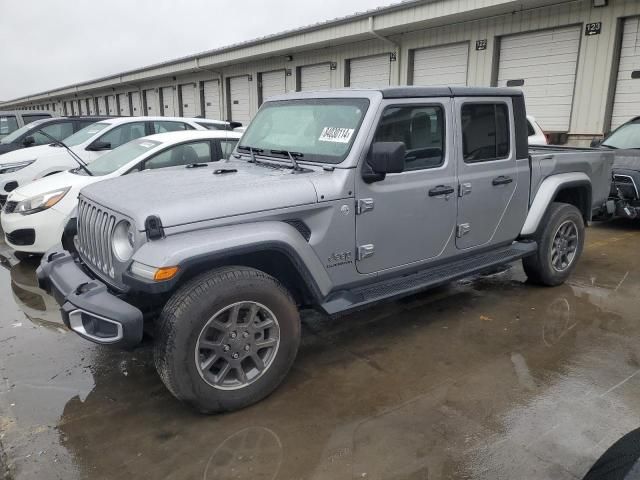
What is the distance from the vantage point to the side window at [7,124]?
13242 millimetres

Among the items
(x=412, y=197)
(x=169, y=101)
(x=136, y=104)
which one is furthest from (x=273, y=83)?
(x=412, y=197)

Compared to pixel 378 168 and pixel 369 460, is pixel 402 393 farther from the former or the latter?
pixel 378 168

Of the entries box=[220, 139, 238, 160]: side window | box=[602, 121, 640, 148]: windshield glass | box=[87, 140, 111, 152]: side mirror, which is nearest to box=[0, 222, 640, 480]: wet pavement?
box=[220, 139, 238, 160]: side window

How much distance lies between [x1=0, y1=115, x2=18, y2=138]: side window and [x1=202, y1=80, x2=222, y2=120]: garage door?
35.0 feet

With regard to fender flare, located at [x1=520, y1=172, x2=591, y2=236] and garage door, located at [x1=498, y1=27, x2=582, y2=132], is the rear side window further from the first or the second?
fender flare, located at [x1=520, y1=172, x2=591, y2=236]

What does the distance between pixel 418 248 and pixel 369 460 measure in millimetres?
1778

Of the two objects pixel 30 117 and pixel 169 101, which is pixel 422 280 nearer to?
pixel 30 117

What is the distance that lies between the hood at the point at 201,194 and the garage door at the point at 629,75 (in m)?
9.93

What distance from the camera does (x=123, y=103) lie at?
34.3 metres

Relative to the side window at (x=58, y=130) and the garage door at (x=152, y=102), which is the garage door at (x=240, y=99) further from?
the side window at (x=58, y=130)

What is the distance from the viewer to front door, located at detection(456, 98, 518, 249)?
4215 mm

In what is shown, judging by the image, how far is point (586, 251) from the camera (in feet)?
22.6

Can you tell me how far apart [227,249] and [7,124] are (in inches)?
527

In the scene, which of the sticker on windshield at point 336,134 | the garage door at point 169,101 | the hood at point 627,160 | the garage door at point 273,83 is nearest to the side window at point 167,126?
the sticker on windshield at point 336,134
